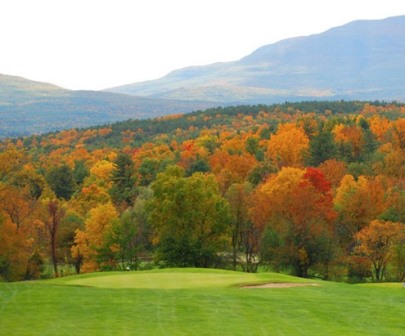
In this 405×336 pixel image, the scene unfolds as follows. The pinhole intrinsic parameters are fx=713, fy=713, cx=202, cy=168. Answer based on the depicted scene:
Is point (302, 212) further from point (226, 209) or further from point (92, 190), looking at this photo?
point (92, 190)

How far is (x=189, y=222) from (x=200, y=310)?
33.6 m

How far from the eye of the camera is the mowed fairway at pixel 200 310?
78.7 feet

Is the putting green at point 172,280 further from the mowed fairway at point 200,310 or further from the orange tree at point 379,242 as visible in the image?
the orange tree at point 379,242

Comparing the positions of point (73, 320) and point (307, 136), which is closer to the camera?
point (73, 320)

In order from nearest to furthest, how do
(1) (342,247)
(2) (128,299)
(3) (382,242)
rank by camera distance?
(2) (128,299) → (3) (382,242) → (1) (342,247)

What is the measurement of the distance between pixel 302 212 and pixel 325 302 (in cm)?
3161

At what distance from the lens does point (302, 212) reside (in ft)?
199

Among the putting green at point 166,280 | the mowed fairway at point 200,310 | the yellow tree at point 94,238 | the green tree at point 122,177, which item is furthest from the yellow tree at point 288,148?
the mowed fairway at point 200,310

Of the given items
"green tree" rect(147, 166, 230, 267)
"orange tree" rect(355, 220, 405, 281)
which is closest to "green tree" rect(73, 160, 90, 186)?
"green tree" rect(147, 166, 230, 267)

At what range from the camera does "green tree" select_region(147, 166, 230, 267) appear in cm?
5912

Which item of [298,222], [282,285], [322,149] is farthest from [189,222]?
[322,149]

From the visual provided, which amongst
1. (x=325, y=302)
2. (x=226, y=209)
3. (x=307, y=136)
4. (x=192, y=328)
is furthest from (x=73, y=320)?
(x=307, y=136)

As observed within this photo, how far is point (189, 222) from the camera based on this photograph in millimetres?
60375

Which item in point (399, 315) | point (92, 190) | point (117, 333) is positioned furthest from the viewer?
point (92, 190)
